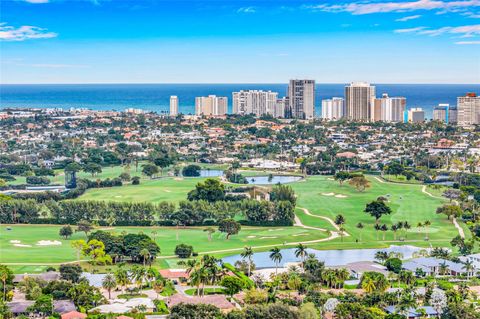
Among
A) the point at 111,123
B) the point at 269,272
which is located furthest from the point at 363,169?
the point at 111,123

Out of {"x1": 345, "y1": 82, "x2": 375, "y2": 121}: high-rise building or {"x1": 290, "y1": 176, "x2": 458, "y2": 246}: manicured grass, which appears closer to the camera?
{"x1": 290, "y1": 176, "x2": 458, "y2": 246}: manicured grass

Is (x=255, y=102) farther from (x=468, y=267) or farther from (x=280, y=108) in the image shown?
(x=468, y=267)

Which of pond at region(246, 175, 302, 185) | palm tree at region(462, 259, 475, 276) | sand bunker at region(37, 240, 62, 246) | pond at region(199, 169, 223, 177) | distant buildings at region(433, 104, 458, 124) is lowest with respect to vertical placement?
palm tree at region(462, 259, 475, 276)

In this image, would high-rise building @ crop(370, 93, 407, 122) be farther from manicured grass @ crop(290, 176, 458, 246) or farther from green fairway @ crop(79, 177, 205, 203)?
green fairway @ crop(79, 177, 205, 203)

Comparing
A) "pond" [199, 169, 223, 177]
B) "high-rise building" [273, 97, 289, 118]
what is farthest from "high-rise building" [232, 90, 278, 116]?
"pond" [199, 169, 223, 177]

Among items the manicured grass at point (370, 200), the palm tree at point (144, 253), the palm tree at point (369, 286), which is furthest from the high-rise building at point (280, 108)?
the palm tree at point (369, 286)

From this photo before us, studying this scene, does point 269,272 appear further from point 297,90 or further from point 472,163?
point 297,90

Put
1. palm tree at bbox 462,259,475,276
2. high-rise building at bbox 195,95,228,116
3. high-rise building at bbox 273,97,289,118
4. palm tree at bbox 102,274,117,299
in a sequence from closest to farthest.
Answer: palm tree at bbox 102,274,117,299 < palm tree at bbox 462,259,475,276 < high-rise building at bbox 273,97,289,118 < high-rise building at bbox 195,95,228,116

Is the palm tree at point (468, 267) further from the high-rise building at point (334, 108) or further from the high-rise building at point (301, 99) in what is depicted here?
the high-rise building at point (334, 108)
